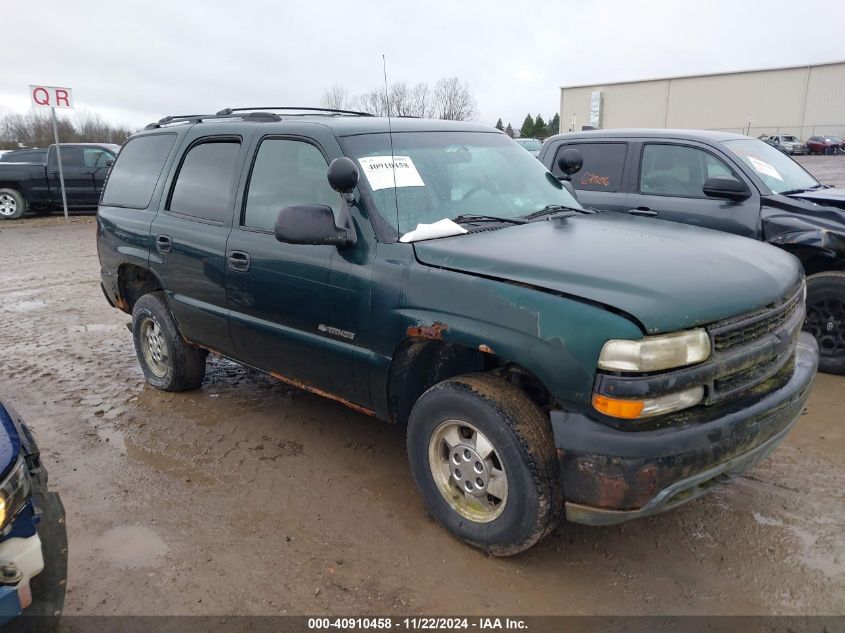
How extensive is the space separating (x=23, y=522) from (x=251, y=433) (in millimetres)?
2156

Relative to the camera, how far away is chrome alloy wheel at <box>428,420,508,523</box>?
277 cm

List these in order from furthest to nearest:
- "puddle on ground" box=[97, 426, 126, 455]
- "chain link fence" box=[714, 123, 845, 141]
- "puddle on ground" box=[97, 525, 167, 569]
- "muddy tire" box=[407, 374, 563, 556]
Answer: "chain link fence" box=[714, 123, 845, 141] → "puddle on ground" box=[97, 426, 126, 455] → "puddle on ground" box=[97, 525, 167, 569] → "muddy tire" box=[407, 374, 563, 556]

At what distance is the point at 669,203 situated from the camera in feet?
18.7

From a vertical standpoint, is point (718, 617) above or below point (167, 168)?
below

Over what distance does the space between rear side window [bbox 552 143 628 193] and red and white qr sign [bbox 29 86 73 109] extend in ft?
40.3

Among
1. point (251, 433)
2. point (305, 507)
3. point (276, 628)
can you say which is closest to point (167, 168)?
point (251, 433)

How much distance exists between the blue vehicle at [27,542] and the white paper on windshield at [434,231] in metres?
1.77

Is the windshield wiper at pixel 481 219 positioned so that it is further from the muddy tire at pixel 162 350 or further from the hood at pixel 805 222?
the hood at pixel 805 222

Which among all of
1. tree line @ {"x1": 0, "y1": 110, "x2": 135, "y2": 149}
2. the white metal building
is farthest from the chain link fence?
tree line @ {"x1": 0, "y1": 110, "x2": 135, "y2": 149}

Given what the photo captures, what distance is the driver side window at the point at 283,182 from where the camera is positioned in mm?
3479

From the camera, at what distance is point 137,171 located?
4863 millimetres

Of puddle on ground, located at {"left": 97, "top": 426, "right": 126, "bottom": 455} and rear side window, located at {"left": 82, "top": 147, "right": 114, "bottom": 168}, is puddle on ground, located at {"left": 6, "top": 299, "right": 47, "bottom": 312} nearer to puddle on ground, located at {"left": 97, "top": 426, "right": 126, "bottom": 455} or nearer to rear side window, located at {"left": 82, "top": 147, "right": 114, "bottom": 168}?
puddle on ground, located at {"left": 97, "top": 426, "right": 126, "bottom": 455}

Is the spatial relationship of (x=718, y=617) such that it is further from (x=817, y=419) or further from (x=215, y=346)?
(x=215, y=346)

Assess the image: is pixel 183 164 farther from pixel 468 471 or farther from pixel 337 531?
pixel 468 471
